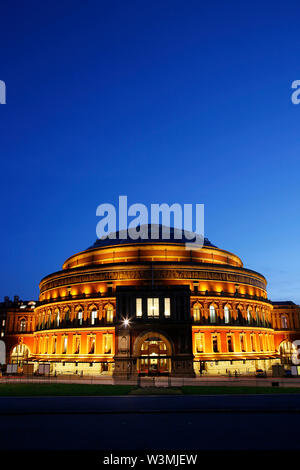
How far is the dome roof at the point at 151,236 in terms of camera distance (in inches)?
2670

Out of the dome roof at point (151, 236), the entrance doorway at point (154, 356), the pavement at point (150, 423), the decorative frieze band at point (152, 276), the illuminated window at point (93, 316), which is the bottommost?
the pavement at point (150, 423)

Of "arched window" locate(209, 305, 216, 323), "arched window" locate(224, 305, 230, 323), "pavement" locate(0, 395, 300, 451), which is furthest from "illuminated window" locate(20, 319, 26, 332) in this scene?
"pavement" locate(0, 395, 300, 451)

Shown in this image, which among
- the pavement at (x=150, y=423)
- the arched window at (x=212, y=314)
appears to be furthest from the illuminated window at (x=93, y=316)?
the pavement at (x=150, y=423)

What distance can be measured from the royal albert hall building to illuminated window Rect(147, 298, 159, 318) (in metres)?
0.14

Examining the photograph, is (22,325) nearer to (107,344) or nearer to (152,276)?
(107,344)

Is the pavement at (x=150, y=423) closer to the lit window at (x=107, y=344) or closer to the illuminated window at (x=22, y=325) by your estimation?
the lit window at (x=107, y=344)

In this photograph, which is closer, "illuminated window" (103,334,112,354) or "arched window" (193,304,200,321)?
"illuminated window" (103,334,112,354)

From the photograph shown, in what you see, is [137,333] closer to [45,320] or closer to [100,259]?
[100,259]

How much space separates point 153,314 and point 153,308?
835 mm

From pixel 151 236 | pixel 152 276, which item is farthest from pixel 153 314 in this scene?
pixel 151 236

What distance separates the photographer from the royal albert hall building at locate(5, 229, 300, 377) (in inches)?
1988

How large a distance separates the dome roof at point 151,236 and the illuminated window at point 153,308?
15.0m

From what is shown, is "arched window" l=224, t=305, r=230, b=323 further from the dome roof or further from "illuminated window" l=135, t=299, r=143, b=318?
"illuminated window" l=135, t=299, r=143, b=318

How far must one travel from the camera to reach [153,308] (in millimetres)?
51875
